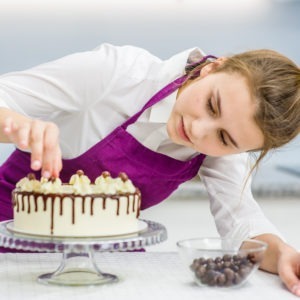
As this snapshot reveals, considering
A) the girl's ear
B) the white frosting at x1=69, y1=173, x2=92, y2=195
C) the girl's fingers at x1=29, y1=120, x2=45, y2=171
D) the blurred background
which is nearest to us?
the girl's fingers at x1=29, y1=120, x2=45, y2=171

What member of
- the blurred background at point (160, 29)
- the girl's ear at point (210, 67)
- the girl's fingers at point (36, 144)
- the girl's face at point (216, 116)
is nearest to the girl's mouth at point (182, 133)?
the girl's face at point (216, 116)

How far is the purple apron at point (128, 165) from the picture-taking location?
1.40 metres

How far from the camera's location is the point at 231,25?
8.25 ft

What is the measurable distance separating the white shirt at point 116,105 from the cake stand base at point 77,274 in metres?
0.33

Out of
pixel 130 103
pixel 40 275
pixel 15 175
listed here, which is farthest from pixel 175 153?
pixel 40 275

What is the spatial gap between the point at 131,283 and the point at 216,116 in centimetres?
33

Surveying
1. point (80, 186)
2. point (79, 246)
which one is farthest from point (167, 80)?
point (79, 246)

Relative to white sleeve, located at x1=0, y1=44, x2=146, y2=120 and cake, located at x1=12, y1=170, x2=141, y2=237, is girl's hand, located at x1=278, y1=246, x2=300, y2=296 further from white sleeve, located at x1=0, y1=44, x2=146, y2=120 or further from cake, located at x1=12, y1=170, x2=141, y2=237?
white sleeve, located at x1=0, y1=44, x2=146, y2=120

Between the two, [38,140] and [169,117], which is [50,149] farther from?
[169,117]

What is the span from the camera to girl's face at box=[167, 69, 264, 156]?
1.21m

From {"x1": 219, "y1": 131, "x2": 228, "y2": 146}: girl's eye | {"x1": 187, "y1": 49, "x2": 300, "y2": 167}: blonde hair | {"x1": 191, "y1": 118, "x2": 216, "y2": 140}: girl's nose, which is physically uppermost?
{"x1": 187, "y1": 49, "x2": 300, "y2": 167}: blonde hair

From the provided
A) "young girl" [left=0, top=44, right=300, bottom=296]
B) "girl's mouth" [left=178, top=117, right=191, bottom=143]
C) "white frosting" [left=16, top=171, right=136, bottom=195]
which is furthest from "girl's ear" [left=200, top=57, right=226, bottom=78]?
"white frosting" [left=16, top=171, right=136, bottom=195]

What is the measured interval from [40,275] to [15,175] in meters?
0.44

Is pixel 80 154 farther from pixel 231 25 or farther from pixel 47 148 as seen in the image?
pixel 231 25
